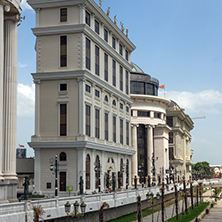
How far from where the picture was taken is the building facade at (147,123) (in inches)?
4931

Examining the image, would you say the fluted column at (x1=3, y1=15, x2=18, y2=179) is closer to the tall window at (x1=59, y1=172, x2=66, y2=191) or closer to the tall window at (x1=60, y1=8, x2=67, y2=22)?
the tall window at (x1=59, y1=172, x2=66, y2=191)

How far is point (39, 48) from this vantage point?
226 feet

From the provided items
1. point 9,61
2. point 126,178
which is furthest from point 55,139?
point 9,61

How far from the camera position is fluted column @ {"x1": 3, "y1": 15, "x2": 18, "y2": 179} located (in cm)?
3828

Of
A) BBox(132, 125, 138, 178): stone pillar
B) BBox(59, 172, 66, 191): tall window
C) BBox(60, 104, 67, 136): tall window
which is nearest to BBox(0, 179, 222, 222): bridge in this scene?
BBox(59, 172, 66, 191): tall window

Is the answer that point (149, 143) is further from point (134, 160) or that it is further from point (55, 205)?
point (55, 205)

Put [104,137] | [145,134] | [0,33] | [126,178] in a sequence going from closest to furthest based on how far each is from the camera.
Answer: [0,33], [104,137], [126,178], [145,134]

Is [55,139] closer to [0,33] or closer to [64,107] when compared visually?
[64,107]

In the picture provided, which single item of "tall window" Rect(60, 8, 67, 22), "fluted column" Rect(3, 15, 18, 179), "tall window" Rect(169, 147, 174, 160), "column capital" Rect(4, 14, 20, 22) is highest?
"tall window" Rect(60, 8, 67, 22)

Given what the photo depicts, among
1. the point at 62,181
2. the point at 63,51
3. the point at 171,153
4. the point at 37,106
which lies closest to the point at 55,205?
the point at 62,181

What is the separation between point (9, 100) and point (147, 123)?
90.8 metres

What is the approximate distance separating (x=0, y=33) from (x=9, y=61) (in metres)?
2.75

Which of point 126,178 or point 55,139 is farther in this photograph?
point 126,178

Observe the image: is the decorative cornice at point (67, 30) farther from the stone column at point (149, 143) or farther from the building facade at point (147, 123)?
the stone column at point (149, 143)
